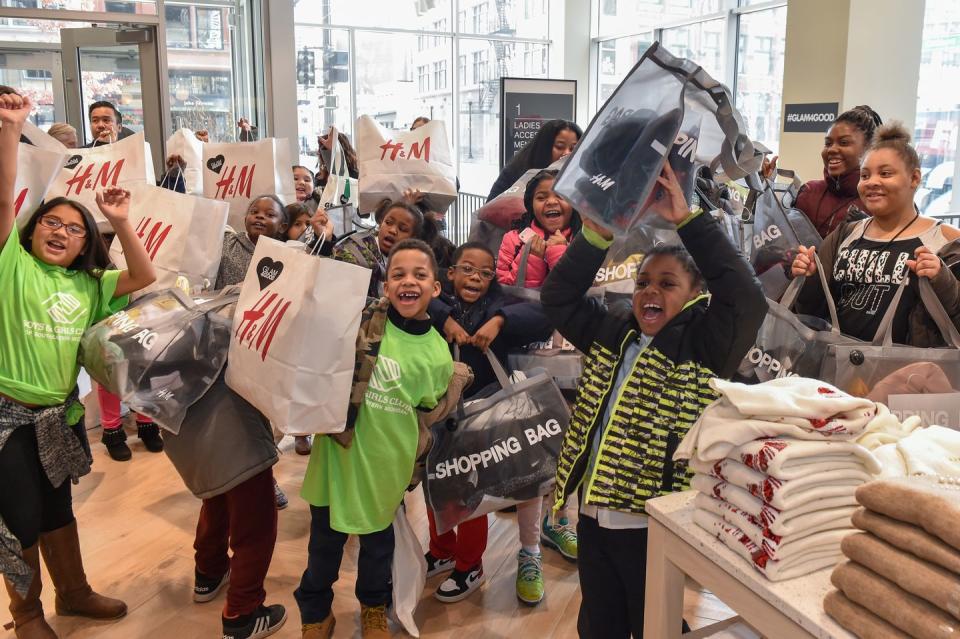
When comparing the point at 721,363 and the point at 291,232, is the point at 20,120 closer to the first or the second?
the point at 291,232

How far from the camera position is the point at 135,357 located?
2066mm

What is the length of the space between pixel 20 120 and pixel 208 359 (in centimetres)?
79

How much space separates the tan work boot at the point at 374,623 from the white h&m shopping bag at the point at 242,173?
1801mm

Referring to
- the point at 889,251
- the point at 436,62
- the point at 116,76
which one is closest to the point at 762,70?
the point at 436,62

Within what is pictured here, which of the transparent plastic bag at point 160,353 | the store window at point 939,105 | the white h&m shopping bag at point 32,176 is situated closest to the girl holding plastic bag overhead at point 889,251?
the transparent plastic bag at point 160,353

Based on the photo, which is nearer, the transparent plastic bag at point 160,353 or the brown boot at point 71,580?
the transparent plastic bag at point 160,353

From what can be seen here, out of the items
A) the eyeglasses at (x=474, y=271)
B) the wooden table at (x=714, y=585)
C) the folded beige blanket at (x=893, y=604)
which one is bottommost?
the wooden table at (x=714, y=585)

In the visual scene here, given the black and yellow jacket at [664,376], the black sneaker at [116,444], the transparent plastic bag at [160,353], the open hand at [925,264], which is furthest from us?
the black sneaker at [116,444]

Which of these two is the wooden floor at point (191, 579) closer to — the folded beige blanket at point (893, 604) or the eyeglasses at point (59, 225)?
the eyeglasses at point (59, 225)

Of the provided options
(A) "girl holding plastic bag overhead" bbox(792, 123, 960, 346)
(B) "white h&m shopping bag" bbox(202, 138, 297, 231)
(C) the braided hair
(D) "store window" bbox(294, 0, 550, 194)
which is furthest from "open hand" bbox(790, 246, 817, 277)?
(D) "store window" bbox(294, 0, 550, 194)

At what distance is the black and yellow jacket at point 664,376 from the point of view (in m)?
1.59

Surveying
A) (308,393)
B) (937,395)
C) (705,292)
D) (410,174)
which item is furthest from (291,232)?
(937,395)

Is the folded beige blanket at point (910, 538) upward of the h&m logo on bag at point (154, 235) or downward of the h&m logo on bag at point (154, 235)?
downward

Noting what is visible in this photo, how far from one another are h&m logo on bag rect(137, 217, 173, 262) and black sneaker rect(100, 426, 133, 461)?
1665 millimetres
